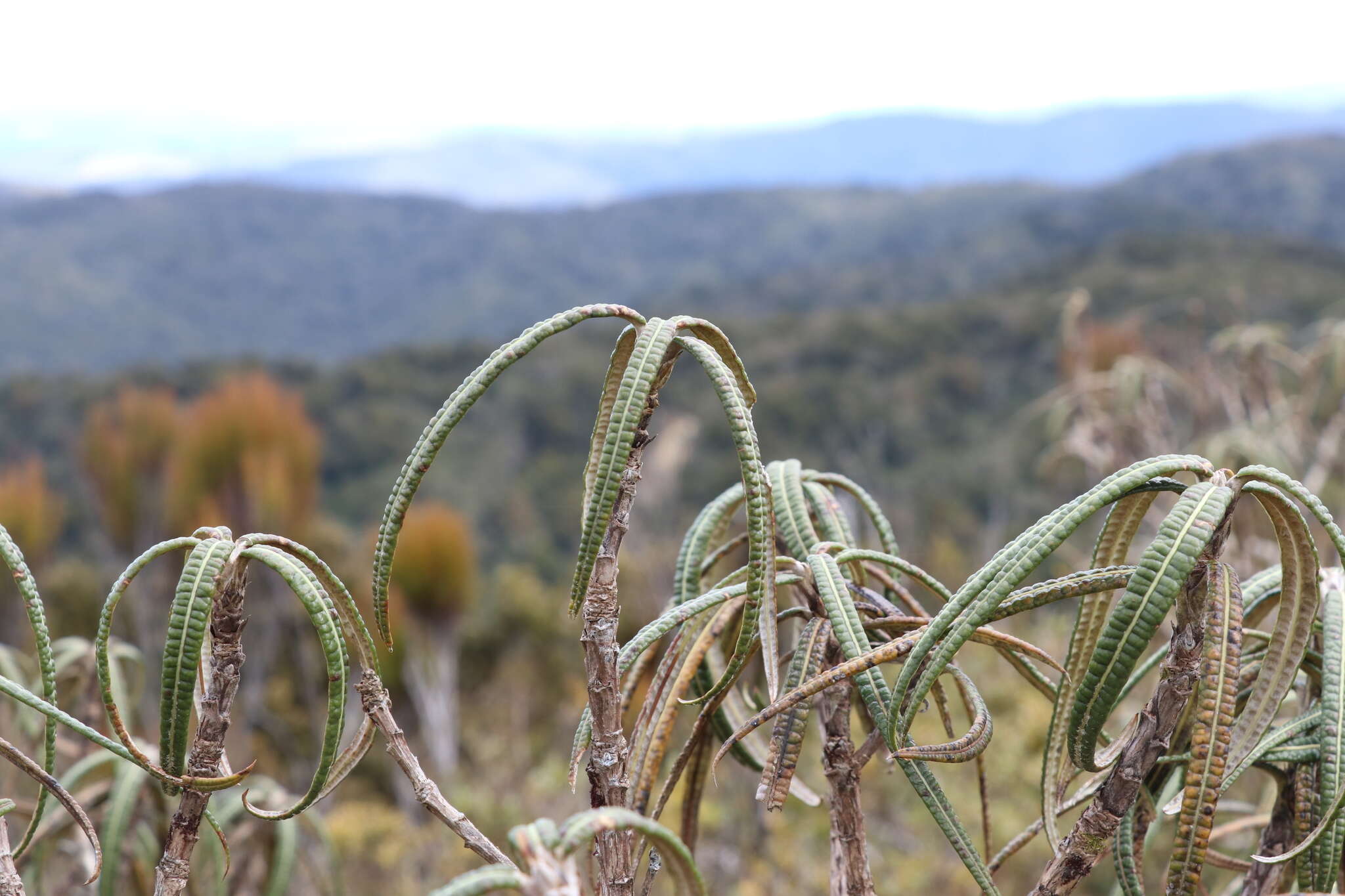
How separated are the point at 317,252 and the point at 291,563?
70345mm

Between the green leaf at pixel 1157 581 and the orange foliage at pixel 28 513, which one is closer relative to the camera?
the green leaf at pixel 1157 581

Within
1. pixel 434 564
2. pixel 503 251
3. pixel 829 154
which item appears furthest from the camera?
pixel 829 154

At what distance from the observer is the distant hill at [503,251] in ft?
160

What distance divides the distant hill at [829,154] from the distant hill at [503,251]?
1740 cm

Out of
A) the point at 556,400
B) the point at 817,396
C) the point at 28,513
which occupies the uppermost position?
the point at 28,513

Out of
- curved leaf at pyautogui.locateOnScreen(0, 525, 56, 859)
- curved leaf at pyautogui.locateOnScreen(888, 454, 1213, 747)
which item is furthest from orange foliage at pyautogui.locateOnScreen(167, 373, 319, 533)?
curved leaf at pyautogui.locateOnScreen(888, 454, 1213, 747)

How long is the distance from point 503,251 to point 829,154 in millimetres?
52307

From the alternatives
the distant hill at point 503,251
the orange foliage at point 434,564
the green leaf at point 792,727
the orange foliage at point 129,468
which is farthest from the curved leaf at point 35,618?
the distant hill at point 503,251

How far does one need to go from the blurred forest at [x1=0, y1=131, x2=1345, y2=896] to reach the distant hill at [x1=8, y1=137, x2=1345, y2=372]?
0.83ft

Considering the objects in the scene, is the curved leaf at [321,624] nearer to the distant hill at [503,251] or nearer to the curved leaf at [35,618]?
the curved leaf at [35,618]

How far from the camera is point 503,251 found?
63844 mm

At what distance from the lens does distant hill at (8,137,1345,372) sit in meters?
48.9

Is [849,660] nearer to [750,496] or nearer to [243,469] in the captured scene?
[750,496]

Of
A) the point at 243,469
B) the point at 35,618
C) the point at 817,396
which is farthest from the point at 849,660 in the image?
the point at 817,396
